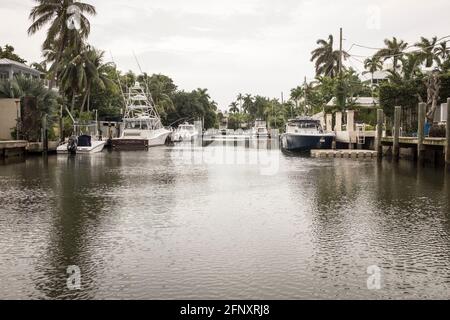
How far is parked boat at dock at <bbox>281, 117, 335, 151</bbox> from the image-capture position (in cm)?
4581

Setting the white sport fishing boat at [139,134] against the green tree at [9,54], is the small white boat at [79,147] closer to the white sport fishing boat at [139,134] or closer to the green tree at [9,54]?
the white sport fishing boat at [139,134]

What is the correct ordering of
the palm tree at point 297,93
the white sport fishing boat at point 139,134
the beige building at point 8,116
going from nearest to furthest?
1. the beige building at point 8,116
2. the white sport fishing boat at point 139,134
3. the palm tree at point 297,93

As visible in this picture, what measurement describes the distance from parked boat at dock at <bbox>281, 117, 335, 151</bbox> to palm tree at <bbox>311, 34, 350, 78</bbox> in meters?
33.3

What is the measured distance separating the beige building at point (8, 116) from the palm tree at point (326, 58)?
50.6 metres

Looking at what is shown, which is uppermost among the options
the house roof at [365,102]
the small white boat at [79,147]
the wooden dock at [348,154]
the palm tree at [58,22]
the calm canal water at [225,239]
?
the palm tree at [58,22]

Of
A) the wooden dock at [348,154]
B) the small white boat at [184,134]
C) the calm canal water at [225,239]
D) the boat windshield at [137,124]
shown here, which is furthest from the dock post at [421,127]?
the small white boat at [184,134]

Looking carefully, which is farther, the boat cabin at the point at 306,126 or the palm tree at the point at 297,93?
the palm tree at the point at 297,93

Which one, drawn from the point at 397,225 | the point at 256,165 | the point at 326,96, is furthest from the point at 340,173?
the point at 326,96

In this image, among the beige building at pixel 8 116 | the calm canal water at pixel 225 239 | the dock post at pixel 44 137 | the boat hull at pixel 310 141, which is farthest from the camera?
the boat hull at pixel 310 141

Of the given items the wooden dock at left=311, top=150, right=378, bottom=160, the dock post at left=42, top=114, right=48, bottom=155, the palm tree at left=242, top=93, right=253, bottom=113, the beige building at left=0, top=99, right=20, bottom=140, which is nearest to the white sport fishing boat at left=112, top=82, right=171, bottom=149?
the dock post at left=42, top=114, right=48, bottom=155

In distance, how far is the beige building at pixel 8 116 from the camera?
40656mm

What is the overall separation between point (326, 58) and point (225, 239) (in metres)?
73.2

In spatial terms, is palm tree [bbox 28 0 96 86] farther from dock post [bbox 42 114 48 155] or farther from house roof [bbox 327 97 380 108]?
house roof [bbox 327 97 380 108]

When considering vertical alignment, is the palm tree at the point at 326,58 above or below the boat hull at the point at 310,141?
above
